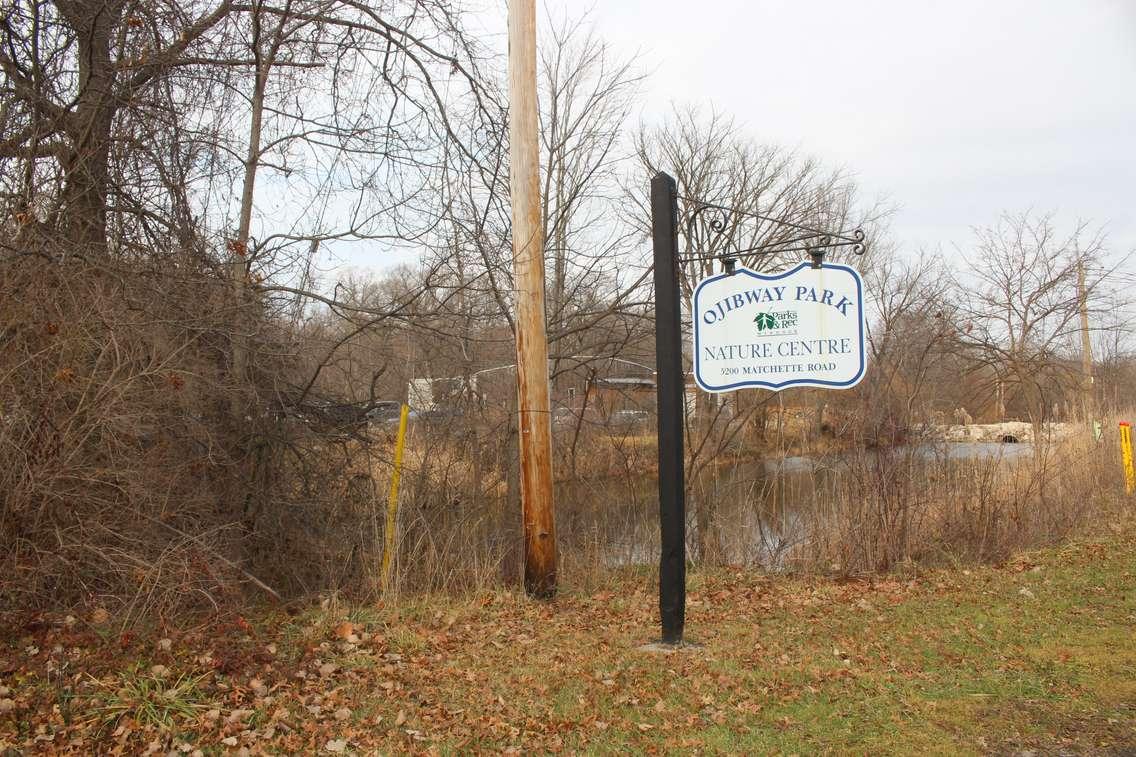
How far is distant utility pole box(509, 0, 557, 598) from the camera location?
754cm

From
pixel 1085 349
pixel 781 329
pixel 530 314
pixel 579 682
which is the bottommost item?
pixel 579 682

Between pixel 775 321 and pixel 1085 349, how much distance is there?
1623 cm

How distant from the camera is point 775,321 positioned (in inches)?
250

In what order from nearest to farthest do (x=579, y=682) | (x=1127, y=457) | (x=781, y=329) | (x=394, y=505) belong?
(x=579, y=682), (x=781, y=329), (x=394, y=505), (x=1127, y=457)

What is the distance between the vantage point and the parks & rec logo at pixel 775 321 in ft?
20.7

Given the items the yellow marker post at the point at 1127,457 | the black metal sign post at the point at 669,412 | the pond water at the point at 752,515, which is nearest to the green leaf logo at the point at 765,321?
the black metal sign post at the point at 669,412

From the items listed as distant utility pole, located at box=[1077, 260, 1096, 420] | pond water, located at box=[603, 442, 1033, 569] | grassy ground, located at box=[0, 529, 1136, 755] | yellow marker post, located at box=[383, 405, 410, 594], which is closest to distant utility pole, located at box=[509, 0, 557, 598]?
→ grassy ground, located at box=[0, 529, 1136, 755]

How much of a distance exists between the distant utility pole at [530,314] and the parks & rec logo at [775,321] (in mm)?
1987

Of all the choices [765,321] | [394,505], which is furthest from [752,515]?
[765,321]

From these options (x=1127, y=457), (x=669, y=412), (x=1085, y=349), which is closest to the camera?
(x=669, y=412)

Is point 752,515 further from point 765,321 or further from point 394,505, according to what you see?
point 765,321

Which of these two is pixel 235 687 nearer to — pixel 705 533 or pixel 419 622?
pixel 419 622

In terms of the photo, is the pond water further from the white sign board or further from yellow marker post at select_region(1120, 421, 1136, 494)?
the white sign board

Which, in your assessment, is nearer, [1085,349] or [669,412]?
[669,412]
